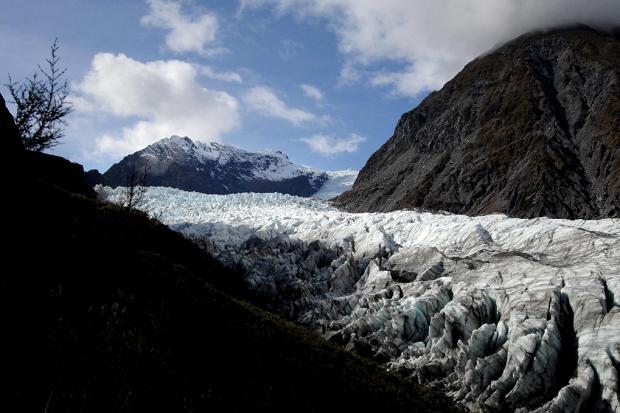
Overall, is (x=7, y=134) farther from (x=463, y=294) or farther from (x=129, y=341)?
(x=463, y=294)

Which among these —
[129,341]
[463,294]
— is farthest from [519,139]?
[129,341]

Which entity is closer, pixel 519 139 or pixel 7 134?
pixel 7 134

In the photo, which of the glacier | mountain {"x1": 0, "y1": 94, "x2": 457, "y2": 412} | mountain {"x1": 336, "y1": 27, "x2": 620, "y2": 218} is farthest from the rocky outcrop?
mountain {"x1": 336, "y1": 27, "x2": 620, "y2": 218}

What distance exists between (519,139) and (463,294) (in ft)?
216

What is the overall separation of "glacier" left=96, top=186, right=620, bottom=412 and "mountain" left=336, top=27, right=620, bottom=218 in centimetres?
3032

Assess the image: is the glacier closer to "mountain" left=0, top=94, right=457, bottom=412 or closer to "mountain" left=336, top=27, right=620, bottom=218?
"mountain" left=0, top=94, right=457, bottom=412

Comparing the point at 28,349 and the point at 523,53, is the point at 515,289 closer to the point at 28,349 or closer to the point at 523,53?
the point at 28,349

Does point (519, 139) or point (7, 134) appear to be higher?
point (519, 139)

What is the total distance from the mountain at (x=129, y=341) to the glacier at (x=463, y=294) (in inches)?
464

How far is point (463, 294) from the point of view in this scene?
32469mm

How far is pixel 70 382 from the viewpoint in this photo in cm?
658

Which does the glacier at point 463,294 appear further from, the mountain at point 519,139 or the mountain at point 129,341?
the mountain at point 519,139

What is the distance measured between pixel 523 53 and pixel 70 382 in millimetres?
126593

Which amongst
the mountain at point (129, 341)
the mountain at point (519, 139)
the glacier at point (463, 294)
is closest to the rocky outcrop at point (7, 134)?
the mountain at point (129, 341)
